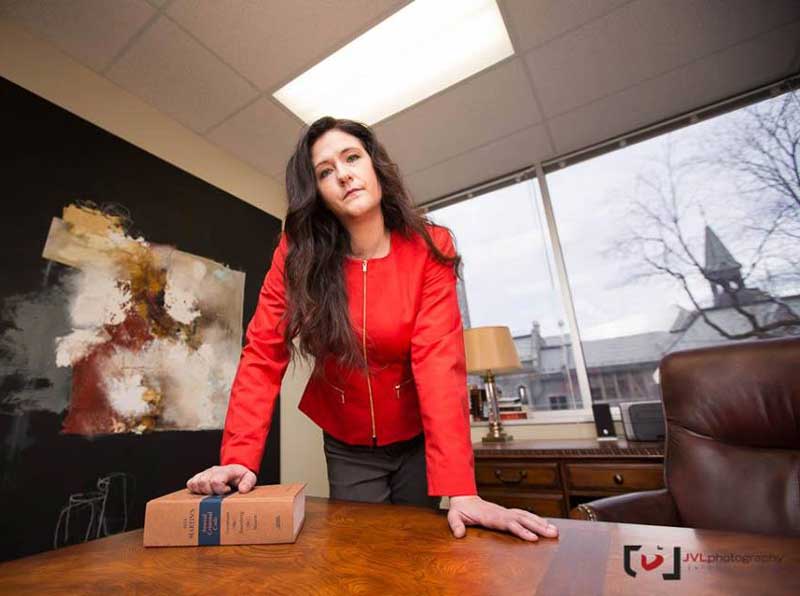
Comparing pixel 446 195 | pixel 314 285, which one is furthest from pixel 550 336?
pixel 314 285

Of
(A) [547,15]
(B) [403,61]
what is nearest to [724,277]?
(A) [547,15]

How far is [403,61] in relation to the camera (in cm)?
203

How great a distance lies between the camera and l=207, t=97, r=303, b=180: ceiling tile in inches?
88.8

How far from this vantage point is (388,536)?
0.64 meters

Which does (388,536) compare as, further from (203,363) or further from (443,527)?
(203,363)

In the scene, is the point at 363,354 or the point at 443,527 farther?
the point at 363,354

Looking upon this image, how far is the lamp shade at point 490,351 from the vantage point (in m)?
2.28

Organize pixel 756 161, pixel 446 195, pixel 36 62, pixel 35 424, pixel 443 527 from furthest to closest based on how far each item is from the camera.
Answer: pixel 446 195 < pixel 756 161 < pixel 36 62 < pixel 35 424 < pixel 443 527

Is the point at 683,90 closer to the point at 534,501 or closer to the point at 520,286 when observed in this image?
the point at 520,286

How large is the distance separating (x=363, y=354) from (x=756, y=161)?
278 cm

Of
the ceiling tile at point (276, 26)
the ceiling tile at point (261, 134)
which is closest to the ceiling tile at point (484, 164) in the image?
the ceiling tile at point (261, 134)

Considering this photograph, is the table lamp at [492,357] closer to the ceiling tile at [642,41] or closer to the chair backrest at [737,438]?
the chair backrest at [737,438]

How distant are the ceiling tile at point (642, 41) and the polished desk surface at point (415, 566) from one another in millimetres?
2198

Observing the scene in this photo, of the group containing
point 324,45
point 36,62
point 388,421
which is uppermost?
point 324,45
